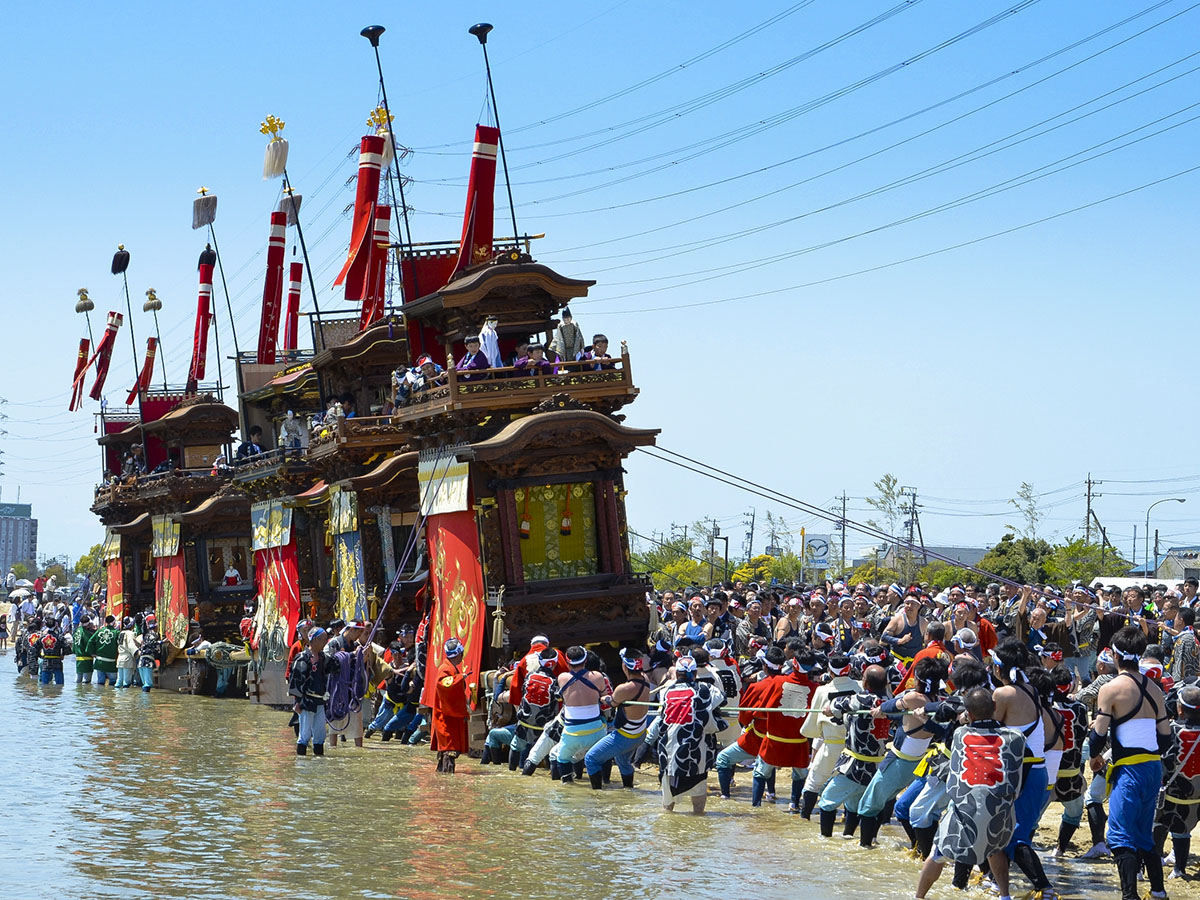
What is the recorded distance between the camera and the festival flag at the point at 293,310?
43.5 m

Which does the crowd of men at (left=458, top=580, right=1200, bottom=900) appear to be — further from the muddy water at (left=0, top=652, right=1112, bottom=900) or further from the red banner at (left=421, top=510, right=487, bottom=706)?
the red banner at (left=421, top=510, right=487, bottom=706)

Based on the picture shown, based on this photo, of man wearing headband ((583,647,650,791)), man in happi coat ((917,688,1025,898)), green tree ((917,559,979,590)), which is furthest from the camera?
green tree ((917,559,979,590))

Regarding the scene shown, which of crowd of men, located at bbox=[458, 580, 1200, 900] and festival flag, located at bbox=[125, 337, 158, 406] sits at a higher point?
festival flag, located at bbox=[125, 337, 158, 406]

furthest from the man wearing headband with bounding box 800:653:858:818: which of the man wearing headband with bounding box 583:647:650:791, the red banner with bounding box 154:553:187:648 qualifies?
the red banner with bounding box 154:553:187:648

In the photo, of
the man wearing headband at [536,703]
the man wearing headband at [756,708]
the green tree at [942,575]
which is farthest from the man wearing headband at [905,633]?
the green tree at [942,575]

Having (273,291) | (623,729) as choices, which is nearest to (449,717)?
(623,729)

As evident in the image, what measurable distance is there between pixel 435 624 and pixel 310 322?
16.0m

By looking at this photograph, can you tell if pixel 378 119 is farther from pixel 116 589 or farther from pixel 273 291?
pixel 116 589

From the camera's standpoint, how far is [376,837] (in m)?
13.4

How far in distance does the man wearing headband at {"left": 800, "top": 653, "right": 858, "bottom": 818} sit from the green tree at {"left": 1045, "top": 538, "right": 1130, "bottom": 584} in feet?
147

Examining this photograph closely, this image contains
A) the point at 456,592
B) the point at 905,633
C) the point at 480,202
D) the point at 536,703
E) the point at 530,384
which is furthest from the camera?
the point at 480,202

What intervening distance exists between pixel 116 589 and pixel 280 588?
19.4m

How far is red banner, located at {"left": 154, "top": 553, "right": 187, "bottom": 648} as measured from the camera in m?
40.6

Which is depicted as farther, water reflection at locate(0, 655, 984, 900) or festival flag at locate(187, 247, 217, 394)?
festival flag at locate(187, 247, 217, 394)
